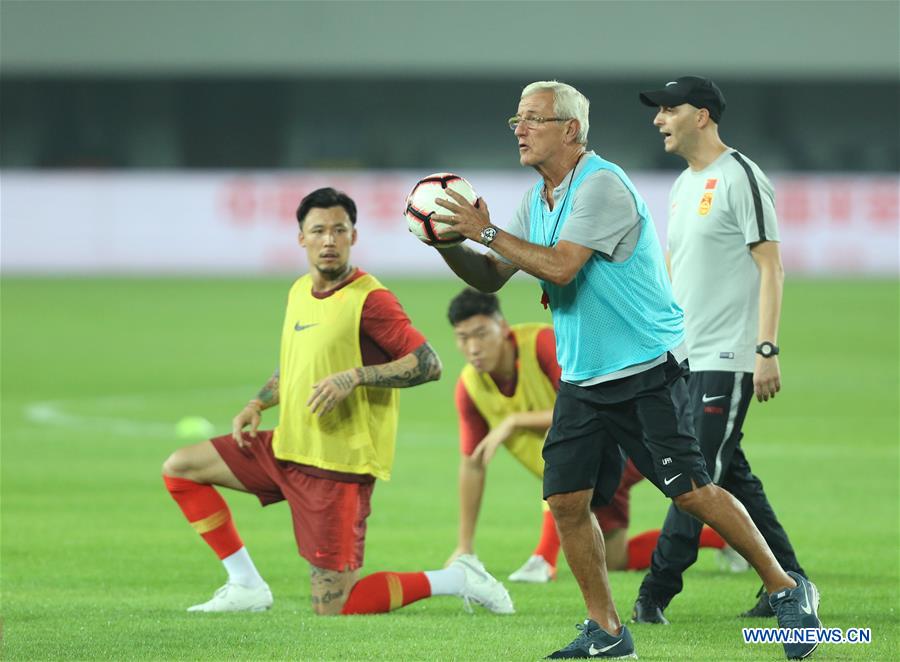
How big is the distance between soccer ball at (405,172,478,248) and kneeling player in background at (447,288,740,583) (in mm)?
2298

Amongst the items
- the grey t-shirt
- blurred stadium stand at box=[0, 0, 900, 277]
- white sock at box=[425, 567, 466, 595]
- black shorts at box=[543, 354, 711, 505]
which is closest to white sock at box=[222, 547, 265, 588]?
white sock at box=[425, 567, 466, 595]

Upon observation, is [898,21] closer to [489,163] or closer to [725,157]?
[489,163]

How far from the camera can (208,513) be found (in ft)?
25.3

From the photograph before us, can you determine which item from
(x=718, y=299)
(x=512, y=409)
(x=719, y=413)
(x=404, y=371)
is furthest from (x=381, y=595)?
(x=718, y=299)

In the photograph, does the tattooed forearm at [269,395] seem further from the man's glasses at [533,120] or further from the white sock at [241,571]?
the man's glasses at [533,120]

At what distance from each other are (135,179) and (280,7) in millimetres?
9496

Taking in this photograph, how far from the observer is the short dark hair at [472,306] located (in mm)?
8594

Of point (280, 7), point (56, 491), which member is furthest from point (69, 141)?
point (56, 491)

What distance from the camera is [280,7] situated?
135 feet

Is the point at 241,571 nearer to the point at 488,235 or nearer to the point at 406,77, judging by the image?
the point at 488,235

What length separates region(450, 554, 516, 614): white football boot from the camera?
7.39 metres

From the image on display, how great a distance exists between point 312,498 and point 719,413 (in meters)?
2.03

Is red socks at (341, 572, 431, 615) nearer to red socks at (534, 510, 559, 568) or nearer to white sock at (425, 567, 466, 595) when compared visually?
white sock at (425, 567, 466, 595)

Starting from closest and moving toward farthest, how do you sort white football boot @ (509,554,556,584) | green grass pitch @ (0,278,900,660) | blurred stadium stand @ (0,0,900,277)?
green grass pitch @ (0,278,900,660), white football boot @ (509,554,556,584), blurred stadium stand @ (0,0,900,277)
